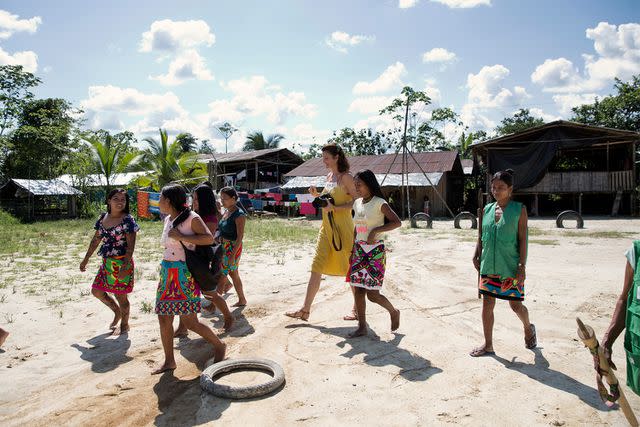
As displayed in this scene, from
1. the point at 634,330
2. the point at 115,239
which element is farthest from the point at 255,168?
the point at 634,330

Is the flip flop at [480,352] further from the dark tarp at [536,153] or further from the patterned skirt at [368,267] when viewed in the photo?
the dark tarp at [536,153]

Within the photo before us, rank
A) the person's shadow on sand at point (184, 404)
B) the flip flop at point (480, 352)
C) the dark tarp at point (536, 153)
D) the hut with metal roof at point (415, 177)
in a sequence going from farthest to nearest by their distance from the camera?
1. the hut with metal roof at point (415, 177)
2. the dark tarp at point (536, 153)
3. the flip flop at point (480, 352)
4. the person's shadow on sand at point (184, 404)

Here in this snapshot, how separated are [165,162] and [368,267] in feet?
80.3

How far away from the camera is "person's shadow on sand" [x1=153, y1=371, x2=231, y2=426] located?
2.84 m

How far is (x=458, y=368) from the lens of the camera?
352 cm

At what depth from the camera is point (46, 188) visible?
2378 centimetres

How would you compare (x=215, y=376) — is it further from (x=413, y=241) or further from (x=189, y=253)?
Answer: (x=413, y=241)

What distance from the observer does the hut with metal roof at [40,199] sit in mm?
23172

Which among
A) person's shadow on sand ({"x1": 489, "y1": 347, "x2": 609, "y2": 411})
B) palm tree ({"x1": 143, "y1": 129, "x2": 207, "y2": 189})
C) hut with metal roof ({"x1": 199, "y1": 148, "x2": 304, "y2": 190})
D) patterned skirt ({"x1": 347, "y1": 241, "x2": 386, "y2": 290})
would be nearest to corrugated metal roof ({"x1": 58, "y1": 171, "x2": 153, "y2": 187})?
palm tree ({"x1": 143, "y1": 129, "x2": 207, "y2": 189})

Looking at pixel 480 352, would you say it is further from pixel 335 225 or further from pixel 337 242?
pixel 335 225

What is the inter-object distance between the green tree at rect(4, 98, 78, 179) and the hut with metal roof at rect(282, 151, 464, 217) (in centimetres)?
1429

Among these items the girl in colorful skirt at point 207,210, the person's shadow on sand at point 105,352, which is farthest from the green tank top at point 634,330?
the person's shadow on sand at point 105,352

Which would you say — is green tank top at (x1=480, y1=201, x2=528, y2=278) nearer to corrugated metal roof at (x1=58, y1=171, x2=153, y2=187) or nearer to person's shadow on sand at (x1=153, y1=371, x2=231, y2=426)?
person's shadow on sand at (x1=153, y1=371, x2=231, y2=426)

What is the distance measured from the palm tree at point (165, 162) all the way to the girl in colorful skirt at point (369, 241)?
23.5 m
